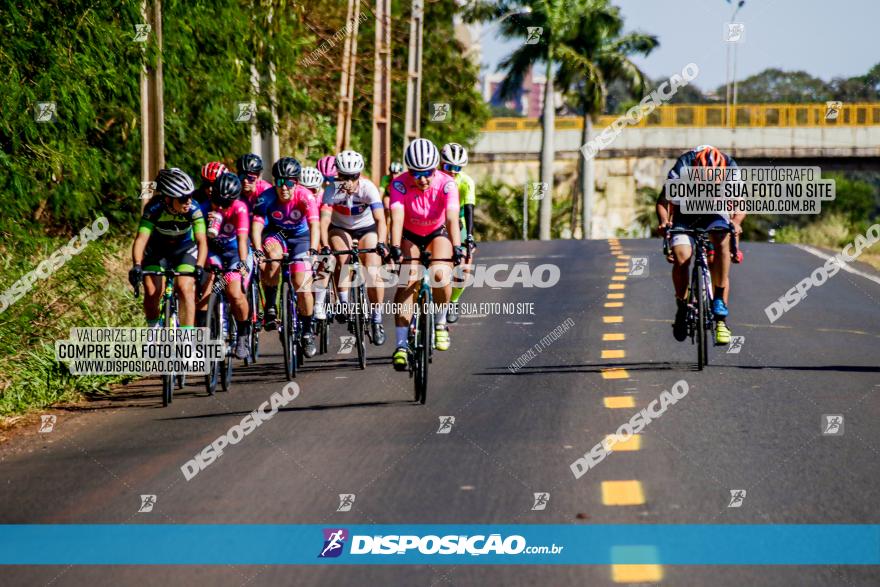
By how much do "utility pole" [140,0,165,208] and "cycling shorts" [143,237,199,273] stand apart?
Result: 5.37m

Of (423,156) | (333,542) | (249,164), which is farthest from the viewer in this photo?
(249,164)

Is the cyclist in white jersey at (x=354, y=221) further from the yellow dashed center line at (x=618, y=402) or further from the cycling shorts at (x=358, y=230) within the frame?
the yellow dashed center line at (x=618, y=402)

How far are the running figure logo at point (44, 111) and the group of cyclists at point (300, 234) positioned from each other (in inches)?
71.6

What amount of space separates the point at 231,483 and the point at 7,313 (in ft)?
18.5

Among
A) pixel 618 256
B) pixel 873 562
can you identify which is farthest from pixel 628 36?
pixel 873 562

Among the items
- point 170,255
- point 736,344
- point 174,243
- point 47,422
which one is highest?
point 174,243

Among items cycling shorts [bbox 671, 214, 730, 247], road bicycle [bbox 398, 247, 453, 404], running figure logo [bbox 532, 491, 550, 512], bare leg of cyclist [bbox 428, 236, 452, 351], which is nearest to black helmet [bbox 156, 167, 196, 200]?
road bicycle [bbox 398, 247, 453, 404]

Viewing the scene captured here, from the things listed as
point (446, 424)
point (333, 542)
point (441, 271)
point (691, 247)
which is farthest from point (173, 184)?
point (333, 542)

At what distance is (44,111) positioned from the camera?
1395cm

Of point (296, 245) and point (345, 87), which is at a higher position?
point (345, 87)

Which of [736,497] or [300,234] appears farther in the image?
[300,234]

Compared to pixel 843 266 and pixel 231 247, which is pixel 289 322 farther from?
pixel 843 266

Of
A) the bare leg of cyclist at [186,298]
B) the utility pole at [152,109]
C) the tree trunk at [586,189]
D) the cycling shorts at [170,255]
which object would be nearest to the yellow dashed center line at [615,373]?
the bare leg of cyclist at [186,298]

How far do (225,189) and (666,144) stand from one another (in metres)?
49.1
